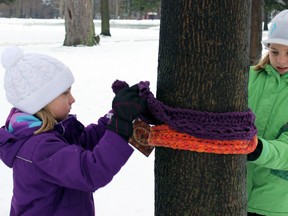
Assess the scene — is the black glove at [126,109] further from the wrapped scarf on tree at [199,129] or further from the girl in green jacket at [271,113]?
the girl in green jacket at [271,113]

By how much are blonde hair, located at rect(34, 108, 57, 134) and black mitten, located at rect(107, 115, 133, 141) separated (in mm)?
286

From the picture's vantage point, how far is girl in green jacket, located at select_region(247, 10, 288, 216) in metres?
2.17

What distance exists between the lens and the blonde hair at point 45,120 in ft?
6.01

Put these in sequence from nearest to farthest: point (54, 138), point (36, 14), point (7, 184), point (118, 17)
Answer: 1. point (54, 138)
2. point (7, 184)
3. point (118, 17)
4. point (36, 14)

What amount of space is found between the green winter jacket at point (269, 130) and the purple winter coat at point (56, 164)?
2.42 ft

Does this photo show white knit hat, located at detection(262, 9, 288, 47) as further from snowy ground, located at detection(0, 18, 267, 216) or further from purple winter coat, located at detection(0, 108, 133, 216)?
snowy ground, located at detection(0, 18, 267, 216)

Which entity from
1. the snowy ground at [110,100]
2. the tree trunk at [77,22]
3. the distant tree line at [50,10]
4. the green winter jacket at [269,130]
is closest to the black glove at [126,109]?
the green winter jacket at [269,130]

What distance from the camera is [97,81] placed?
8656mm

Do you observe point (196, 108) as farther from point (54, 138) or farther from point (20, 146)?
point (20, 146)

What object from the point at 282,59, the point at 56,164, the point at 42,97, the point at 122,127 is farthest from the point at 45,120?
the point at 282,59

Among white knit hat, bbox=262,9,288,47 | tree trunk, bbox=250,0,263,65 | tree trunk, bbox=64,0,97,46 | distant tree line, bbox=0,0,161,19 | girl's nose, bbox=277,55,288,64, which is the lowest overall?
distant tree line, bbox=0,0,161,19

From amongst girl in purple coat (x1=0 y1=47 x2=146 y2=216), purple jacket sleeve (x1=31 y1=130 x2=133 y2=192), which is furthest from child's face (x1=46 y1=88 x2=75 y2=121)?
purple jacket sleeve (x1=31 y1=130 x2=133 y2=192)

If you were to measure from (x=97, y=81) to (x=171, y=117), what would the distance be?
23.1ft

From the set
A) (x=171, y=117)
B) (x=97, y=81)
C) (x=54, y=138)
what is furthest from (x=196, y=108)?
(x=97, y=81)
